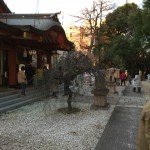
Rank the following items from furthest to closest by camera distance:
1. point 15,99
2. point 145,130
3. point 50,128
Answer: point 15,99, point 50,128, point 145,130

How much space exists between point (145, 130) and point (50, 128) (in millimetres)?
7087

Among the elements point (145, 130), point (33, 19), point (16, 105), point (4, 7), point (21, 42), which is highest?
point (4, 7)

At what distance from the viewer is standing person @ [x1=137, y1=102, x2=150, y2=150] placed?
10.6ft

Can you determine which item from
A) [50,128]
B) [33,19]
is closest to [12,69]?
[33,19]

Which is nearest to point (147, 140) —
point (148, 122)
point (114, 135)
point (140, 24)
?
point (148, 122)

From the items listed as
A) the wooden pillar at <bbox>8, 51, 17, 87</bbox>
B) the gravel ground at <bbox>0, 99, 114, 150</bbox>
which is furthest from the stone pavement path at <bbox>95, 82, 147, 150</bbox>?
the wooden pillar at <bbox>8, 51, 17, 87</bbox>

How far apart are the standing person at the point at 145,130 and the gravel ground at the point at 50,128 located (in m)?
4.59

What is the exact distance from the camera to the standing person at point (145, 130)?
3.24 m

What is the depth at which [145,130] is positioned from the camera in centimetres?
328

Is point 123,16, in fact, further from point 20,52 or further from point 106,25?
point 20,52

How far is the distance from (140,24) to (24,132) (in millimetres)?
16684

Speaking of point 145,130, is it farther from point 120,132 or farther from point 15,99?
point 15,99

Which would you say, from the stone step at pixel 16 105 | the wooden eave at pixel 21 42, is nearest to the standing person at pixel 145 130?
the stone step at pixel 16 105

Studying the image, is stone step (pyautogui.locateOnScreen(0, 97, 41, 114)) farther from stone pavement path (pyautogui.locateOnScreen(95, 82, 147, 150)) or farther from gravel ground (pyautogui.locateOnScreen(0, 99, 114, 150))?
stone pavement path (pyautogui.locateOnScreen(95, 82, 147, 150))
